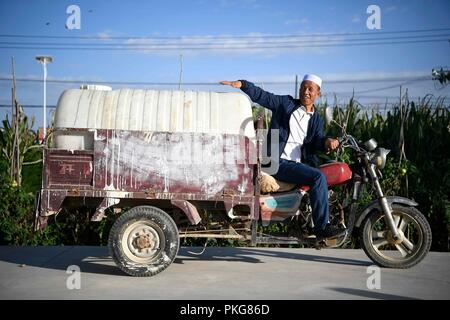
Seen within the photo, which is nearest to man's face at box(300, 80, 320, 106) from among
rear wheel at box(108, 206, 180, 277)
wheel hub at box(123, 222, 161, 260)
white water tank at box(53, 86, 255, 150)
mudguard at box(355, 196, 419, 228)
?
white water tank at box(53, 86, 255, 150)

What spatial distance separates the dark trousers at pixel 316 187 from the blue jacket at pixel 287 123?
0.42 meters

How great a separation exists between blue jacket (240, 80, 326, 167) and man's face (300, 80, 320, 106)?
0.34 feet

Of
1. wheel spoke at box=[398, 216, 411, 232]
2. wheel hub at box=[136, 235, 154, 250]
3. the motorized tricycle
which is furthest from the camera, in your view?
wheel spoke at box=[398, 216, 411, 232]

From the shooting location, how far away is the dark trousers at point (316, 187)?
18.1 ft

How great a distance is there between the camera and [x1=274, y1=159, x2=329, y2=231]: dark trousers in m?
5.53

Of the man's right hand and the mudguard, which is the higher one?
the man's right hand

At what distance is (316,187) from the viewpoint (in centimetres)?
552

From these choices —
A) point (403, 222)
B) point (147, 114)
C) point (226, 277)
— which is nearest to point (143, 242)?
point (226, 277)

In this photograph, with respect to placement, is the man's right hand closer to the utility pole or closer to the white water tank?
the white water tank

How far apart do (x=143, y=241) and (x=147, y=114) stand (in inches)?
50.1

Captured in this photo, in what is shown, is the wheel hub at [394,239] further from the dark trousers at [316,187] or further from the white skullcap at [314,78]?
the white skullcap at [314,78]

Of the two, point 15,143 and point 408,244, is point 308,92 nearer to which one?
→ point 408,244

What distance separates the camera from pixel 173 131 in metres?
5.36
